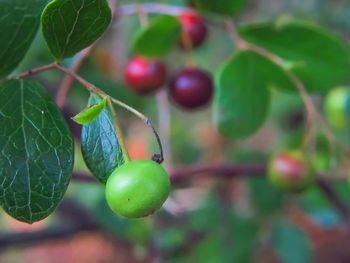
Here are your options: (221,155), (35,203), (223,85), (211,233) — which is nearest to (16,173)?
(35,203)

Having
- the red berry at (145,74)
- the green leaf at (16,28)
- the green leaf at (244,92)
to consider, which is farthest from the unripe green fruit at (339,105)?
the green leaf at (16,28)

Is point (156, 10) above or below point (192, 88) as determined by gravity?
above

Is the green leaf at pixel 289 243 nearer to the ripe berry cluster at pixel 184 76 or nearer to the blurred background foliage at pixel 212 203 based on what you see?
the blurred background foliage at pixel 212 203

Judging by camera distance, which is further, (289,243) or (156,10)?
(289,243)

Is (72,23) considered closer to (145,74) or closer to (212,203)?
(145,74)

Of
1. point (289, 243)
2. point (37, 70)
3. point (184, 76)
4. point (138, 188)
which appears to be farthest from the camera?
point (289, 243)

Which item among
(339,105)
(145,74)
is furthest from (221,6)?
(339,105)

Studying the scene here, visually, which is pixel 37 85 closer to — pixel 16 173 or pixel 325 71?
pixel 16 173
